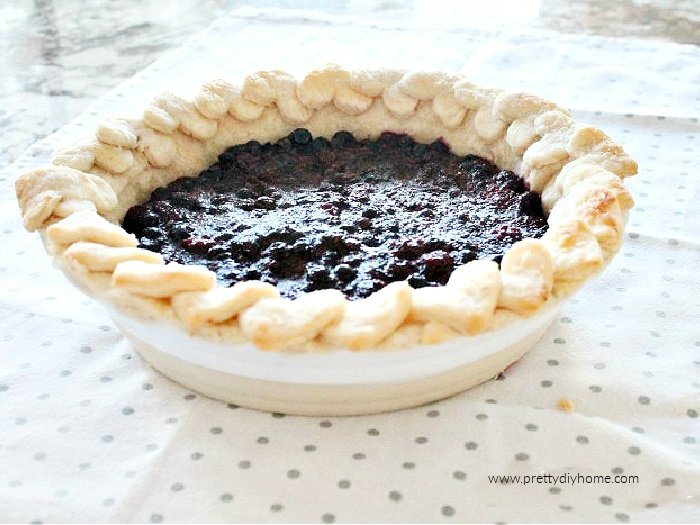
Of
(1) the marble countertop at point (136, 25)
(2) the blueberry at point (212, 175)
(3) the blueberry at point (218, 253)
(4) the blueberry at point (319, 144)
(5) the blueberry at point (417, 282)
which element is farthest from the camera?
(1) the marble countertop at point (136, 25)

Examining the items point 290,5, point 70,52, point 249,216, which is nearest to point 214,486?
point 249,216

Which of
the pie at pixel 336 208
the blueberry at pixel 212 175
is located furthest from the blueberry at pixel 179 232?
the blueberry at pixel 212 175

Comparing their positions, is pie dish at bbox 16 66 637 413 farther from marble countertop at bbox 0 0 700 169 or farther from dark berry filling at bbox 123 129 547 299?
marble countertop at bbox 0 0 700 169

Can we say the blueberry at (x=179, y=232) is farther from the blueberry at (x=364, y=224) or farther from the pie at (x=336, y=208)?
the blueberry at (x=364, y=224)

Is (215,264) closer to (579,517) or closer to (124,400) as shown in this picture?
(124,400)

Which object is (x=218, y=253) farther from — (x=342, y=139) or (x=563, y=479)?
(x=563, y=479)

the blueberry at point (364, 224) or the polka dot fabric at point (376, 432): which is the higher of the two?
the blueberry at point (364, 224)

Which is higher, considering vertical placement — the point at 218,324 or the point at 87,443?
the point at 218,324

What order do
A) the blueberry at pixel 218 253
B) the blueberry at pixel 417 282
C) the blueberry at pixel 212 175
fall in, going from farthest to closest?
the blueberry at pixel 212 175 → the blueberry at pixel 218 253 → the blueberry at pixel 417 282
